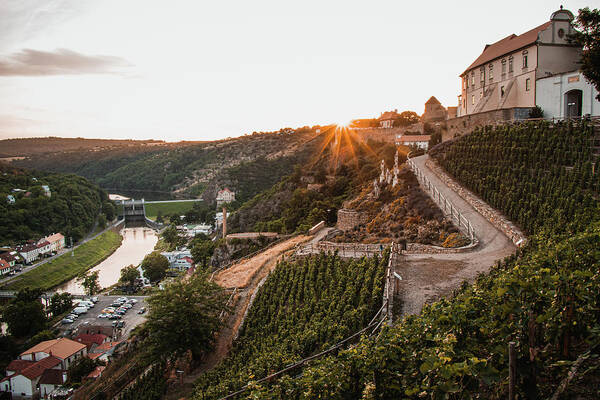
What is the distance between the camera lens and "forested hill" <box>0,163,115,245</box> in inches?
2311

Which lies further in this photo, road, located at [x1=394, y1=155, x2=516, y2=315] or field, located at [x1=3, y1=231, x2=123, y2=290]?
field, located at [x1=3, y1=231, x2=123, y2=290]

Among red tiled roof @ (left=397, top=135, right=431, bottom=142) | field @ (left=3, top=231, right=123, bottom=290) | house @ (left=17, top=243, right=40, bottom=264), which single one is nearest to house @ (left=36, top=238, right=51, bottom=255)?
house @ (left=17, top=243, right=40, bottom=264)

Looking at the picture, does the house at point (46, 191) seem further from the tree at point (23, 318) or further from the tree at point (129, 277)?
the tree at point (23, 318)

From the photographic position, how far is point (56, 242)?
5388 centimetres

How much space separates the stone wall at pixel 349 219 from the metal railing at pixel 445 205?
4.05 m

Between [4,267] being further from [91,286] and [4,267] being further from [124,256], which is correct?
[124,256]

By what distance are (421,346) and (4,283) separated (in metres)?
47.5

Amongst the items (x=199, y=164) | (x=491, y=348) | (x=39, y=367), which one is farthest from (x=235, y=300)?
(x=199, y=164)

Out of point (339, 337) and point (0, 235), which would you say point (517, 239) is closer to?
point (339, 337)

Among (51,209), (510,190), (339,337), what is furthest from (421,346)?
(51,209)

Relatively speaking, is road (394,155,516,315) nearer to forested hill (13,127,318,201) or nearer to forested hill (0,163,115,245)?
forested hill (0,163,115,245)

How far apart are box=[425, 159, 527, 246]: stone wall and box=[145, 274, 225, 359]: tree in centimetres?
1053

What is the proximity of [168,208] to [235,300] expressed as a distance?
7339 centimetres

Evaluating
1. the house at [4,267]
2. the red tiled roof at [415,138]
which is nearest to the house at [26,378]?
the house at [4,267]
